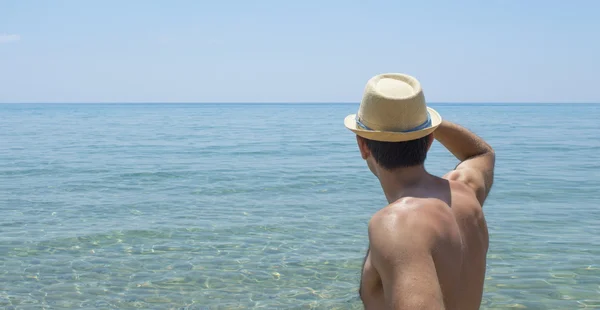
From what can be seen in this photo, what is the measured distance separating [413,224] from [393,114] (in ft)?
1.38

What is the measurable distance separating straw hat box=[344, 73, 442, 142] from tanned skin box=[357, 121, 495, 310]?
0.37 ft

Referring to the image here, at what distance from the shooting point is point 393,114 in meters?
2.30

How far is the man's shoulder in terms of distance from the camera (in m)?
2.02

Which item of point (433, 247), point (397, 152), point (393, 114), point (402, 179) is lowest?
point (433, 247)

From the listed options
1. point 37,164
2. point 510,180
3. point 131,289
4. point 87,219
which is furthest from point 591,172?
point 37,164

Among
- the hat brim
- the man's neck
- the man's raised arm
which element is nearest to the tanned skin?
the man's neck

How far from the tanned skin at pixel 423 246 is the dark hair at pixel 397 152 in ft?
0.08

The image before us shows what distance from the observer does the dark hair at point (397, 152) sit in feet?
7.66

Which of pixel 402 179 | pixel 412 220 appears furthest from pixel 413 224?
pixel 402 179

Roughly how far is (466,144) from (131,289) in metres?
4.99

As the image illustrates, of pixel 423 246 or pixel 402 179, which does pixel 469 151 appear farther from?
pixel 423 246

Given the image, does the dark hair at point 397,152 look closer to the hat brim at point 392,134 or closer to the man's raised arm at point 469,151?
the hat brim at point 392,134

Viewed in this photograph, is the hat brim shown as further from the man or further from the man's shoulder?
the man's shoulder

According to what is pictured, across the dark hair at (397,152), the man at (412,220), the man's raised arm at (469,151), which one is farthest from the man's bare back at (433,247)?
the man's raised arm at (469,151)
